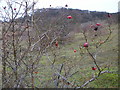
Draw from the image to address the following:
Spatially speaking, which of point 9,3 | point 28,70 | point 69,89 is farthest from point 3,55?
point 69,89

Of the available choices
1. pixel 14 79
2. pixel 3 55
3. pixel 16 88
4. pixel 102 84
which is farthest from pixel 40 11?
pixel 102 84

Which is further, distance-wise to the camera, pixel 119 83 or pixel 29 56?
pixel 119 83

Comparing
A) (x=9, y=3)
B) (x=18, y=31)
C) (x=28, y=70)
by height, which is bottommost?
(x=28, y=70)

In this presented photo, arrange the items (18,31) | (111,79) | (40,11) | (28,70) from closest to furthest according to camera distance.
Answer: (28,70), (18,31), (40,11), (111,79)

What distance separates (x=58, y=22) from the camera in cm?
341

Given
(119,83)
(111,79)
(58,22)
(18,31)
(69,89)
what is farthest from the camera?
(111,79)

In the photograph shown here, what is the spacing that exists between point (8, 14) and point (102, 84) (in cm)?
345

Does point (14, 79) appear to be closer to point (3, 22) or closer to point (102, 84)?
point (3, 22)

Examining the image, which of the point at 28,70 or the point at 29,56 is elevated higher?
the point at 29,56

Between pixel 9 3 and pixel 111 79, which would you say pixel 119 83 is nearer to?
pixel 111 79

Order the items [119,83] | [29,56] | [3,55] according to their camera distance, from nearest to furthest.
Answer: [29,56], [3,55], [119,83]

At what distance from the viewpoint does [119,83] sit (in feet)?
14.3

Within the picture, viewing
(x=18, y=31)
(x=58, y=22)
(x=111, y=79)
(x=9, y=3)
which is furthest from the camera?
(x=111, y=79)

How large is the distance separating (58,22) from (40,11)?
0.60 m
